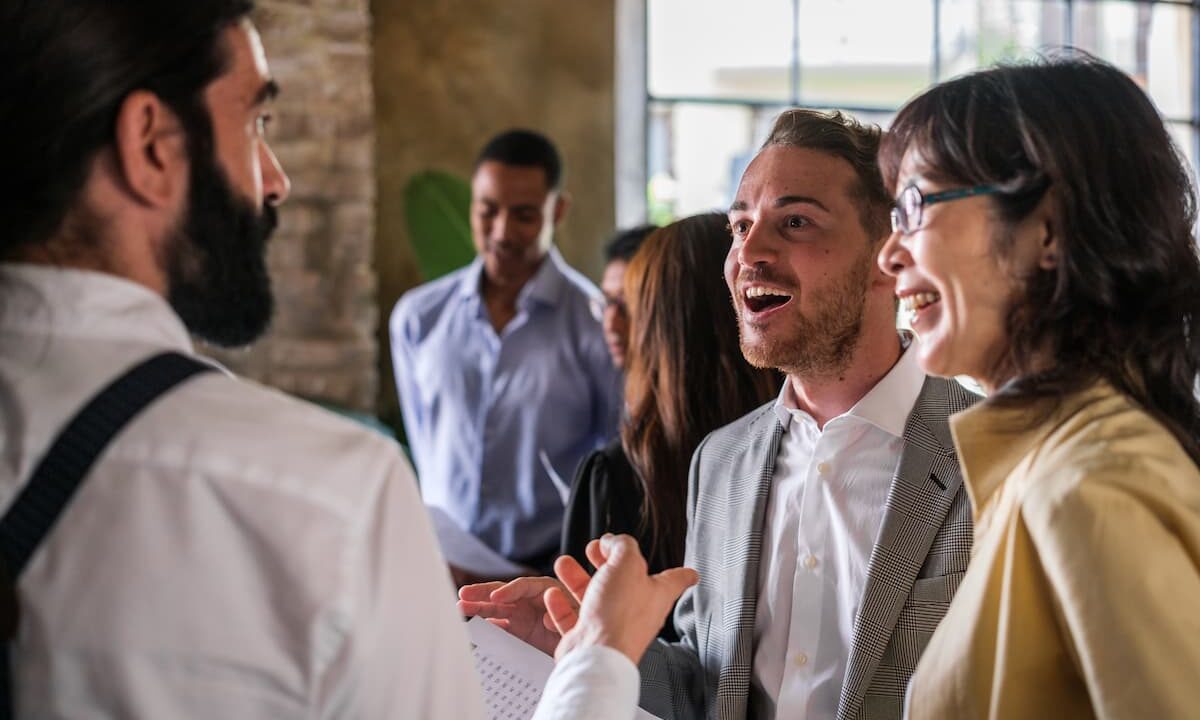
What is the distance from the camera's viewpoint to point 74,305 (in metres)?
0.92

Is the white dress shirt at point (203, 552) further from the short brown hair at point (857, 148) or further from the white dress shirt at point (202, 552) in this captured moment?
the short brown hair at point (857, 148)

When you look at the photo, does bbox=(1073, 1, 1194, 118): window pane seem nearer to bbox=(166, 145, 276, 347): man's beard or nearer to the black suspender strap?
bbox=(166, 145, 276, 347): man's beard

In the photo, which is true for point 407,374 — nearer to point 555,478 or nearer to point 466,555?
point 555,478

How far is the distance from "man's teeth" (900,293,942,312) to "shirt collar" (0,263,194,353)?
2.42 ft

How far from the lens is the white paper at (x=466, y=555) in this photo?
296 centimetres

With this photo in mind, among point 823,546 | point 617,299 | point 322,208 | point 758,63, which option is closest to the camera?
point 823,546

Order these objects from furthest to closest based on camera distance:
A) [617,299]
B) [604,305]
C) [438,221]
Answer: [438,221] → [604,305] → [617,299]

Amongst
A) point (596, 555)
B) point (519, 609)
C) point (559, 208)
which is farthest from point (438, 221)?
point (596, 555)

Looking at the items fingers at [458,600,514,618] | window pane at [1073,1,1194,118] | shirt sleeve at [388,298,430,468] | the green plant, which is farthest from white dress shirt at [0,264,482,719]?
window pane at [1073,1,1194,118]

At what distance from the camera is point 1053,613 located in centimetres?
104

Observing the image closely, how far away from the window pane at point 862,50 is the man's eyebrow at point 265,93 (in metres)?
5.36

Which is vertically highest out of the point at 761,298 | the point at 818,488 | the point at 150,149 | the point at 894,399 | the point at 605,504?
the point at 150,149

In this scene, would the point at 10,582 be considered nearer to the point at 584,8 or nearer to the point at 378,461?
the point at 378,461

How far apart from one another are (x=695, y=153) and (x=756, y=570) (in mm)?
4527
